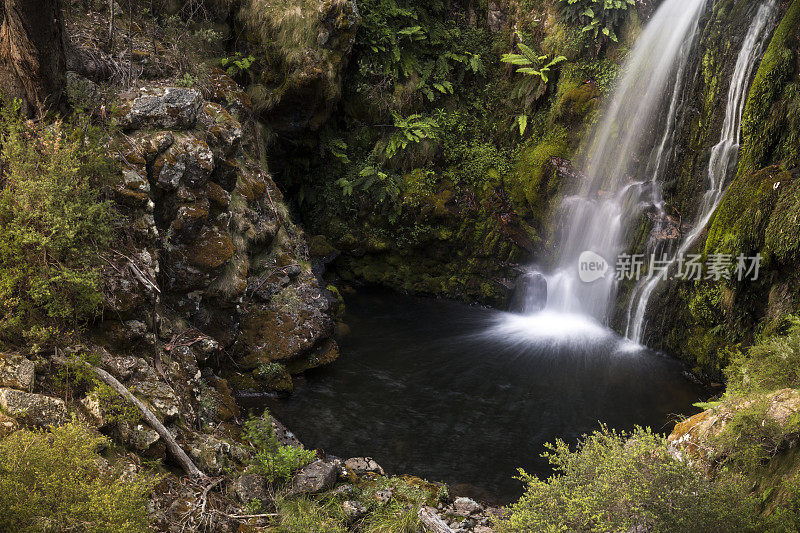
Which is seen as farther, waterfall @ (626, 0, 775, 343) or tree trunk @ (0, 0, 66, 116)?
waterfall @ (626, 0, 775, 343)

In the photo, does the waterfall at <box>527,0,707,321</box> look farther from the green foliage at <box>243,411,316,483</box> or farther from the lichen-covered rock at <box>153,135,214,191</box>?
the lichen-covered rock at <box>153,135,214,191</box>

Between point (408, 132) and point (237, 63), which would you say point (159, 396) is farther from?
point (408, 132)

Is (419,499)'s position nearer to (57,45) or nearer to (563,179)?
(57,45)

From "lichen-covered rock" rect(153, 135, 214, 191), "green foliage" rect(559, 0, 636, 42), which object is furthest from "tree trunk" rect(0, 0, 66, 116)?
"green foliage" rect(559, 0, 636, 42)

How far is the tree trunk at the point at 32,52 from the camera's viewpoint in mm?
5445

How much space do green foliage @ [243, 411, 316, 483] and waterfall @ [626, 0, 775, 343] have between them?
826cm

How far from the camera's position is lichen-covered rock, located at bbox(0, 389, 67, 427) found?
148 inches

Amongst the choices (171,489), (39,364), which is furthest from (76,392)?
(171,489)

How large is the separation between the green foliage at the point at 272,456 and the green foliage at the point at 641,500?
2.44 meters

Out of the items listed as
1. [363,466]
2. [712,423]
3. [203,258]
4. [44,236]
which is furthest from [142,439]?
[712,423]

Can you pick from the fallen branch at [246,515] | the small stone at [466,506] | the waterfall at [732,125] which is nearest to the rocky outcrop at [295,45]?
the waterfall at [732,125]

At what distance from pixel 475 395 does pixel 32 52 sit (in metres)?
7.90

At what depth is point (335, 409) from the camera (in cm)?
823

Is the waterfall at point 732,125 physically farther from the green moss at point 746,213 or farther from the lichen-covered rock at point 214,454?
the lichen-covered rock at point 214,454
